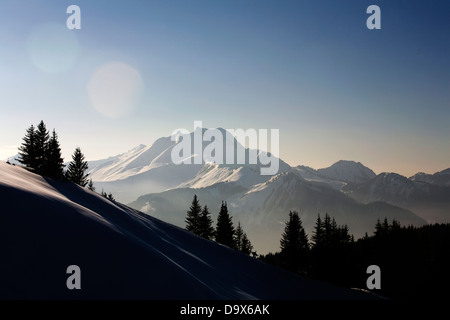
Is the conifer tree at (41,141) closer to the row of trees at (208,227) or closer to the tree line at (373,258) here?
the row of trees at (208,227)

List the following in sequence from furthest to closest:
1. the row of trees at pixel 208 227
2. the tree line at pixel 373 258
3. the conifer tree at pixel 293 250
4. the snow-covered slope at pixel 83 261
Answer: the row of trees at pixel 208 227 → the conifer tree at pixel 293 250 → the tree line at pixel 373 258 → the snow-covered slope at pixel 83 261

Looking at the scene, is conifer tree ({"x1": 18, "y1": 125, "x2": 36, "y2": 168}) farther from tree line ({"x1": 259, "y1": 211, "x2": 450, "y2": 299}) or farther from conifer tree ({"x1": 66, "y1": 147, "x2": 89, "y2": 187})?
tree line ({"x1": 259, "y1": 211, "x2": 450, "y2": 299})

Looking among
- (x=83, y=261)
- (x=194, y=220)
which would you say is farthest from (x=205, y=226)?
(x=83, y=261)

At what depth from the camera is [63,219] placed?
13.3 m

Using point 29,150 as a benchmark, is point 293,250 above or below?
below

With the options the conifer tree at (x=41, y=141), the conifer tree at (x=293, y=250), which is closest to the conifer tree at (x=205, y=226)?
the conifer tree at (x=293, y=250)

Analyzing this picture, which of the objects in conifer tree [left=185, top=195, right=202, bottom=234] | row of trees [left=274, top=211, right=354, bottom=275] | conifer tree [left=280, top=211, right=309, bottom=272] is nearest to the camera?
row of trees [left=274, top=211, right=354, bottom=275]

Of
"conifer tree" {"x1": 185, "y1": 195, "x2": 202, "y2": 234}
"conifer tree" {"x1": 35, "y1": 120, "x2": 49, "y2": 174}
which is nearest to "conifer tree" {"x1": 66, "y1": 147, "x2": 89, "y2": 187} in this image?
"conifer tree" {"x1": 35, "y1": 120, "x2": 49, "y2": 174}

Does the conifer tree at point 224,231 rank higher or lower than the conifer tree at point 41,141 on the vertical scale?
lower

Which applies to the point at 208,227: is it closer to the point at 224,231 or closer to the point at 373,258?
the point at 224,231
